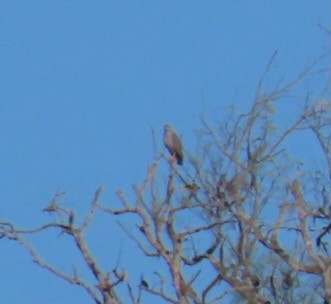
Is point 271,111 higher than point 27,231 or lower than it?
higher

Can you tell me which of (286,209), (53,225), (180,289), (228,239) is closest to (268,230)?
(286,209)

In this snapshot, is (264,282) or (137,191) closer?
(137,191)

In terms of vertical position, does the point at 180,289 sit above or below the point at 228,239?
below

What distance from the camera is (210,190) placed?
9.45m

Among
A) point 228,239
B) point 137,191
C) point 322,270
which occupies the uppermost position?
point 228,239

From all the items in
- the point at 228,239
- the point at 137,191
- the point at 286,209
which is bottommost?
the point at 286,209

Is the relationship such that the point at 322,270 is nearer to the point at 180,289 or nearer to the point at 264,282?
the point at 180,289

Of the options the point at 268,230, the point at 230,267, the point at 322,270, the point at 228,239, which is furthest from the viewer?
the point at 228,239

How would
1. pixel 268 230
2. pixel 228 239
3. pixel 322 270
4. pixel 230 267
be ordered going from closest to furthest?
pixel 322 270, pixel 268 230, pixel 230 267, pixel 228 239

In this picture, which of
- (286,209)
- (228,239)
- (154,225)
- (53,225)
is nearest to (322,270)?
(286,209)

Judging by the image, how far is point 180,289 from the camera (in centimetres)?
719

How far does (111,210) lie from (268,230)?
99cm

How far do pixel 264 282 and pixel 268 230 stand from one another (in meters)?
2.70

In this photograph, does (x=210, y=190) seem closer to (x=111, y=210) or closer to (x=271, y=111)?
(x=271, y=111)
